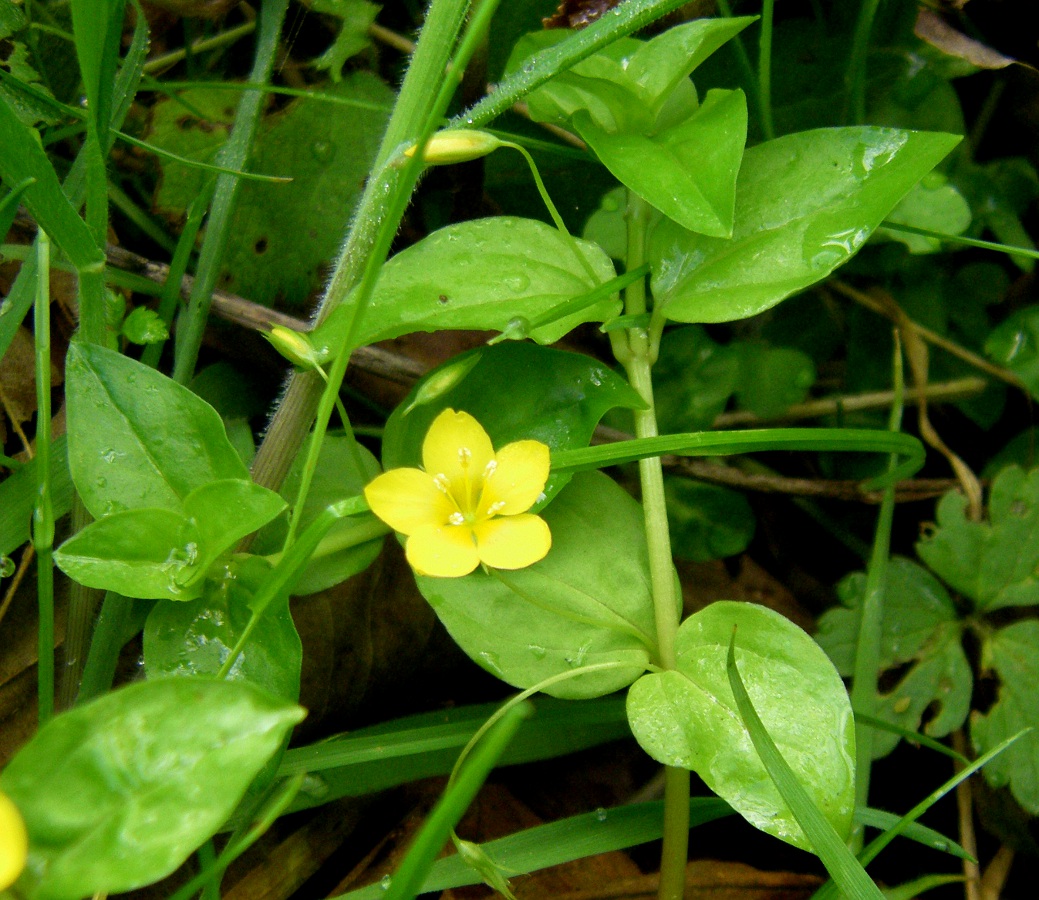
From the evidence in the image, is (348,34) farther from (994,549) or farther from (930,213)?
(994,549)

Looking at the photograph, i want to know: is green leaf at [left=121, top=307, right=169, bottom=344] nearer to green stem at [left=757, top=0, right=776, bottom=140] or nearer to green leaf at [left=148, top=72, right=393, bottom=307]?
green leaf at [left=148, top=72, right=393, bottom=307]

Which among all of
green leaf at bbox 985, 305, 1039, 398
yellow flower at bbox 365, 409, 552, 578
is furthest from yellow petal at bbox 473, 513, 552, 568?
green leaf at bbox 985, 305, 1039, 398

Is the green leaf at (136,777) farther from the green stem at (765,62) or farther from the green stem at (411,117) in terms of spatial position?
the green stem at (765,62)

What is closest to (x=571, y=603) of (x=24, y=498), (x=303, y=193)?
Answer: (x=24, y=498)

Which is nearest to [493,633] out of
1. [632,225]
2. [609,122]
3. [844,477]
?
[632,225]

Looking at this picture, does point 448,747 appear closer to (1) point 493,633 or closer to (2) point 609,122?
(1) point 493,633

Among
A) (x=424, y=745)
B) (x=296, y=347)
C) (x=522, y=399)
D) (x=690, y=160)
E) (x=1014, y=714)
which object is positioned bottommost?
(x=1014, y=714)
